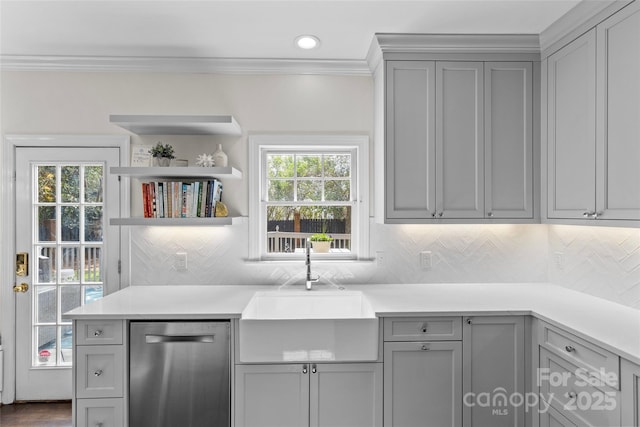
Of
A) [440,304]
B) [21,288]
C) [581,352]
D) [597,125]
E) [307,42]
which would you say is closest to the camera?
[581,352]

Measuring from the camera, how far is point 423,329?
2.09 metres

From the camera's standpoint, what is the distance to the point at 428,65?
7.99 ft

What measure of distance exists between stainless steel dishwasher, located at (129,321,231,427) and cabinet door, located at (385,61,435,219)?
1277 mm

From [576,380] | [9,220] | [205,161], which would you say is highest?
[205,161]

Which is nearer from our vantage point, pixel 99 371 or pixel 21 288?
pixel 99 371

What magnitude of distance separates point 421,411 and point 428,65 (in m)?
2.00

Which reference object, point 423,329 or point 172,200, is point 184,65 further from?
point 423,329

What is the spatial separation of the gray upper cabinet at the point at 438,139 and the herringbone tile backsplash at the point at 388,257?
14.9 inches

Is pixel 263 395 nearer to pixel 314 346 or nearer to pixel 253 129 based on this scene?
pixel 314 346

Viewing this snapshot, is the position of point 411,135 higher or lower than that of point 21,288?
higher

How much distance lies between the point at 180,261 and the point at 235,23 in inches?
62.6

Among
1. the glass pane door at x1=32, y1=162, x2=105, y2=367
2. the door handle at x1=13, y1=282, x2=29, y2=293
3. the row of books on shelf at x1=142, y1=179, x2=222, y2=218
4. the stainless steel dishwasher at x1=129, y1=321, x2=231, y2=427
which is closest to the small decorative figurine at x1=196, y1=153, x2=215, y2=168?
the row of books on shelf at x1=142, y1=179, x2=222, y2=218

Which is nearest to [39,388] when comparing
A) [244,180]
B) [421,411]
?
[244,180]

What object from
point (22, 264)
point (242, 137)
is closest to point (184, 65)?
point (242, 137)
